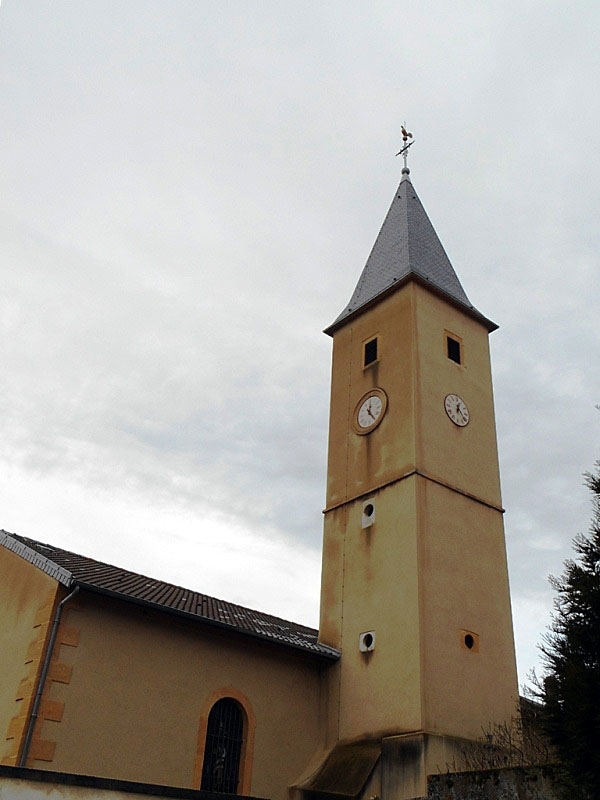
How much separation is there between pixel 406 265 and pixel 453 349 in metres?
3.06

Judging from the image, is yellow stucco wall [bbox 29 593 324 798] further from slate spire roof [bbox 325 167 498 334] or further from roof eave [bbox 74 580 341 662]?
slate spire roof [bbox 325 167 498 334]

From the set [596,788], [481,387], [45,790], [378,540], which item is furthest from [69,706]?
[481,387]

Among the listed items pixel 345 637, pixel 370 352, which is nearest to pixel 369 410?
pixel 370 352

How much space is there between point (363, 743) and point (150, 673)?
202 inches

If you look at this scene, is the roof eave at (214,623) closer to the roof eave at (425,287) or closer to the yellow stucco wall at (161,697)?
the yellow stucco wall at (161,697)

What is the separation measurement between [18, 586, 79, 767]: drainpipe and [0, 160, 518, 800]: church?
0.04 metres

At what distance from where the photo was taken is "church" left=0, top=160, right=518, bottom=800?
14461mm

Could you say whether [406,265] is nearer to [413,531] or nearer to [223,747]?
[413,531]

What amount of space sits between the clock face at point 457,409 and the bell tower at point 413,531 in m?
0.05

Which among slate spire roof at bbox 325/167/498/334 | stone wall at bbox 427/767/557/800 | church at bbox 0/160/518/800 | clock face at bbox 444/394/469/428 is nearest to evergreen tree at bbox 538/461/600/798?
stone wall at bbox 427/767/557/800

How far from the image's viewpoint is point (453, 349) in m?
22.6

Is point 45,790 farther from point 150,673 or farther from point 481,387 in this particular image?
point 481,387

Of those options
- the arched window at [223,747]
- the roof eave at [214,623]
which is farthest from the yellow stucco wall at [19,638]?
the arched window at [223,747]

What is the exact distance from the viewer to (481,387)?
22.6 meters
